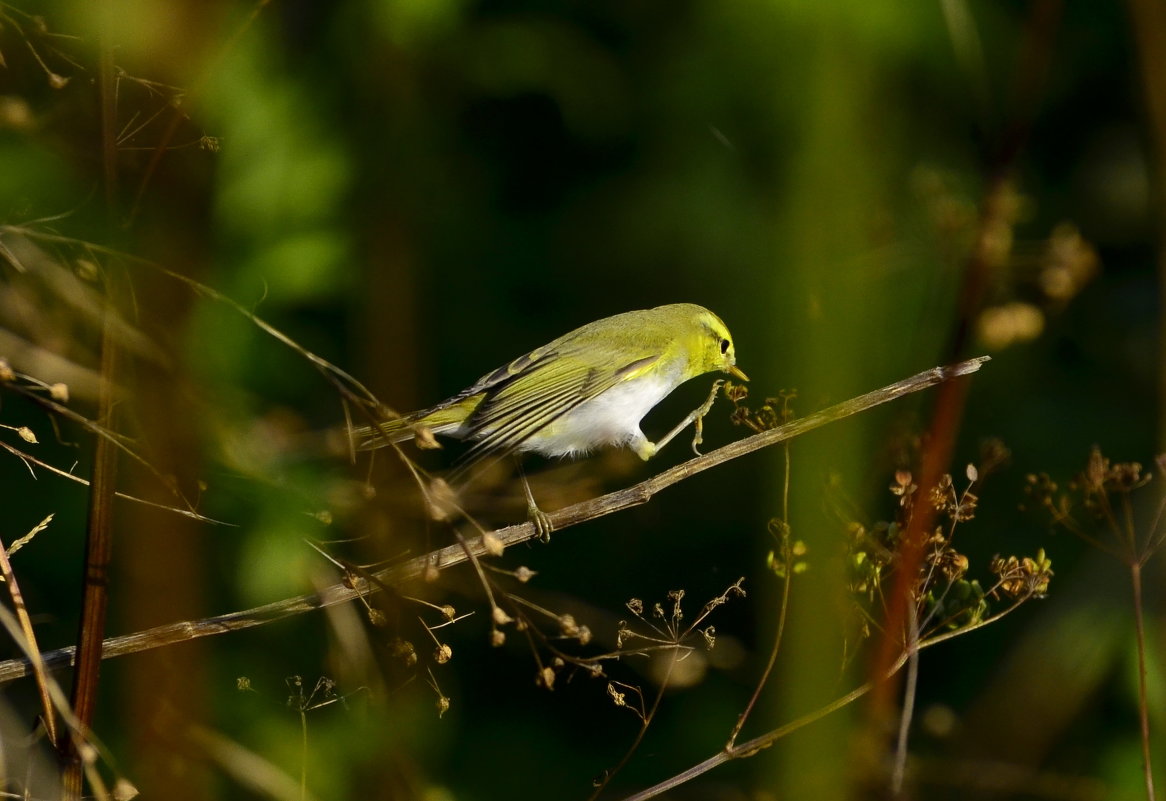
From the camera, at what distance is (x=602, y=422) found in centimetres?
278

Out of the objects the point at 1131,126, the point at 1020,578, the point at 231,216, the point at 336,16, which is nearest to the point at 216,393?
the point at 1020,578

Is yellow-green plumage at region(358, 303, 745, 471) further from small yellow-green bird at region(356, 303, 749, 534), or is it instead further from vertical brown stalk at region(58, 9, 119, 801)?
vertical brown stalk at region(58, 9, 119, 801)

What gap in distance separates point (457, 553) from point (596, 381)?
4.62 feet

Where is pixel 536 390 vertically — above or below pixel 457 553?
below

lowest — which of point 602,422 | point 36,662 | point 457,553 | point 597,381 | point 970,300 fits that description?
point 602,422

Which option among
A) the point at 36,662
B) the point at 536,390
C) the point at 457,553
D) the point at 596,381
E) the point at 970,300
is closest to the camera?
the point at 970,300

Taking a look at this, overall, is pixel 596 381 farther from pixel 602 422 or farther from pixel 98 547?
pixel 98 547

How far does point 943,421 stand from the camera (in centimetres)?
66

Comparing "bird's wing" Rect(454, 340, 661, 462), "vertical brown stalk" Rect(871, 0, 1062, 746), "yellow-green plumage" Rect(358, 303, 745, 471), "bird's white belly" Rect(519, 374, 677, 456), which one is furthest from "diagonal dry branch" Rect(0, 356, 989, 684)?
"bird's white belly" Rect(519, 374, 677, 456)

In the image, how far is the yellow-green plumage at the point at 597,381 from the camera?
8.39ft

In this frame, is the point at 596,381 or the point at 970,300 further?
the point at 596,381

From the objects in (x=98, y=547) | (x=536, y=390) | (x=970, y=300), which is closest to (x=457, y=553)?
(x=98, y=547)

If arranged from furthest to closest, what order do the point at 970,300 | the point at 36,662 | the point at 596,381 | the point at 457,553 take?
the point at 596,381 < the point at 457,553 < the point at 36,662 < the point at 970,300

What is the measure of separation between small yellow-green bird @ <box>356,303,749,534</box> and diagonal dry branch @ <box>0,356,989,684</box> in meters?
0.83
